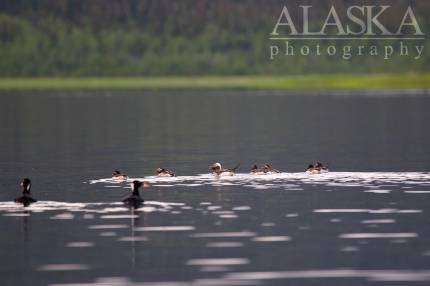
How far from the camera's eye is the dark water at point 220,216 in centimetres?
2717

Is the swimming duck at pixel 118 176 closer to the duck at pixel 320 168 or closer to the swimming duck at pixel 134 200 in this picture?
the duck at pixel 320 168

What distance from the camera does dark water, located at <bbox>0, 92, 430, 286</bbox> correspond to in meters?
27.2

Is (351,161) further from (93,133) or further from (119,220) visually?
(93,133)

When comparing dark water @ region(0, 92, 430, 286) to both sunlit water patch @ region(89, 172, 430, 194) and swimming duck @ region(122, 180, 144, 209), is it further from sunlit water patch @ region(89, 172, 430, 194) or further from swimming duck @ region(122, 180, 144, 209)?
swimming duck @ region(122, 180, 144, 209)

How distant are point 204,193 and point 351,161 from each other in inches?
557

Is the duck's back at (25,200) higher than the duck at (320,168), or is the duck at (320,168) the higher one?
the duck at (320,168)

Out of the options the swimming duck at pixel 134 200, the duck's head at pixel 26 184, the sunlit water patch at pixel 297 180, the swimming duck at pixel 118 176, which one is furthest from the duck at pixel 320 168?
the duck's head at pixel 26 184

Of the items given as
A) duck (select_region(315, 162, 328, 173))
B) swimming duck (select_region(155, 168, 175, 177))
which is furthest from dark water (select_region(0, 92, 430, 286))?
swimming duck (select_region(155, 168, 175, 177))

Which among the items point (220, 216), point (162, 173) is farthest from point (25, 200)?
point (162, 173)

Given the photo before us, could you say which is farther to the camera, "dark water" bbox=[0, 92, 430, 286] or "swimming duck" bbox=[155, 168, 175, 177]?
"swimming duck" bbox=[155, 168, 175, 177]

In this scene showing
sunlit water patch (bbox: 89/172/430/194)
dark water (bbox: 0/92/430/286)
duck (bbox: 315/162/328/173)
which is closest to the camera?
dark water (bbox: 0/92/430/286)

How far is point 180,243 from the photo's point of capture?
30.4m

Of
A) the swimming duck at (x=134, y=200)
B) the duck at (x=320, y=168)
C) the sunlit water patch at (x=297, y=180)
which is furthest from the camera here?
the duck at (x=320, y=168)

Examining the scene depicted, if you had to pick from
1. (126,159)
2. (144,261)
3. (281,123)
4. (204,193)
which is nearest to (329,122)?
(281,123)
